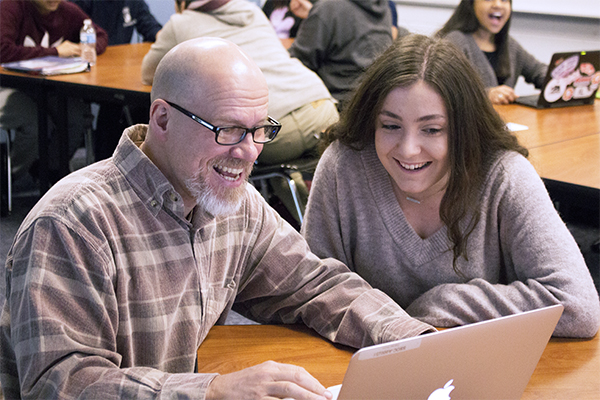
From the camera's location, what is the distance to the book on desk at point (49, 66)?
3.07 meters

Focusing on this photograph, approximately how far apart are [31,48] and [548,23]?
12.6 feet

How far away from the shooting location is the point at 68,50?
354 centimetres

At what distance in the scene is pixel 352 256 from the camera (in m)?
1.64

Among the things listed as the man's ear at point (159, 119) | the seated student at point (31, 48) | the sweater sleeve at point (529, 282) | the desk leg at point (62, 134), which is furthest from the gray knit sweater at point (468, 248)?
the seated student at point (31, 48)

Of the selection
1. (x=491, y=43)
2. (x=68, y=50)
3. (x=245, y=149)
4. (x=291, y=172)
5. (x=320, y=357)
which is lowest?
(x=291, y=172)

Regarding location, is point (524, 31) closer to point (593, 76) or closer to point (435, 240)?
point (593, 76)

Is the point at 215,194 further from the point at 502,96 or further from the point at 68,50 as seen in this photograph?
the point at 68,50

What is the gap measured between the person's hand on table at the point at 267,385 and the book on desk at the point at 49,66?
2.54m

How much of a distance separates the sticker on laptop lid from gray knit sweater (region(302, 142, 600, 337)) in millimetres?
473

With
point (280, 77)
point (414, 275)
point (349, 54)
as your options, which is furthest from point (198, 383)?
point (349, 54)

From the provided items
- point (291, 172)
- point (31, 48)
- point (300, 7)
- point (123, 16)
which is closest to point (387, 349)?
point (291, 172)

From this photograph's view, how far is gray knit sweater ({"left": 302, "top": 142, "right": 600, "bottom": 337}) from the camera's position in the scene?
128 cm

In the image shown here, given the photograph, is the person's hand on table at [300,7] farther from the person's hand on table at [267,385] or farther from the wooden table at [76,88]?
the person's hand on table at [267,385]

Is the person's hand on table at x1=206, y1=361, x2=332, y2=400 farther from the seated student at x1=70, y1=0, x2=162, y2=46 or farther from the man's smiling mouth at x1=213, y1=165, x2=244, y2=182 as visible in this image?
the seated student at x1=70, y1=0, x2=162, y2=46
